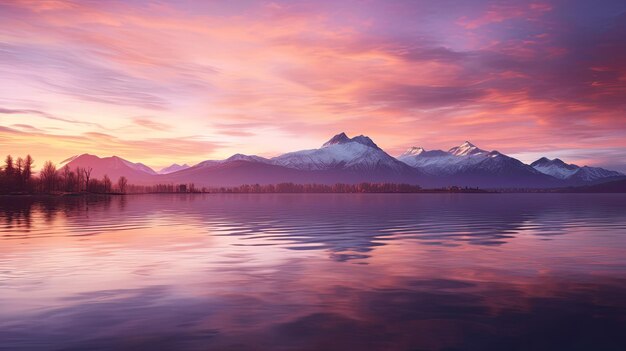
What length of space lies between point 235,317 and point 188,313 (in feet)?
8.45

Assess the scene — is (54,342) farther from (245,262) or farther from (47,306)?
(245,262)

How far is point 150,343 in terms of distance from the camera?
1861 cm

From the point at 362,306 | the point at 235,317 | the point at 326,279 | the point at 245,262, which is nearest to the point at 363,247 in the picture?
the point at 245,262

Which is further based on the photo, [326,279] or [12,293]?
[326,279]

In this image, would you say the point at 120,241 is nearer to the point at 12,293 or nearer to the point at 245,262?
the point at 245,262

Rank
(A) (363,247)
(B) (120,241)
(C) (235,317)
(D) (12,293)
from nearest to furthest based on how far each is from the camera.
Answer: (C) (235,317)
(D) (12,293)
(A) (363,247)
(B) (120,241)

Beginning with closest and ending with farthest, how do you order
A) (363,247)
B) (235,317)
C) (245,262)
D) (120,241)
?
(235,317) → (245,262) → (363,247) → (120,241)

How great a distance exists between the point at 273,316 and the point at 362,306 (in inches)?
189

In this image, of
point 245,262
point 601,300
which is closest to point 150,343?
point 245,262

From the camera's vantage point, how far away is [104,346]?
1830 cm

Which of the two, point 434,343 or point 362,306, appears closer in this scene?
point 434,343

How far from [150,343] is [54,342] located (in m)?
3.95

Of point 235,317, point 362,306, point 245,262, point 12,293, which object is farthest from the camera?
point 245,262

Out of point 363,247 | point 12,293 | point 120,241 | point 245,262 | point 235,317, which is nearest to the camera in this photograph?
point 235,317
